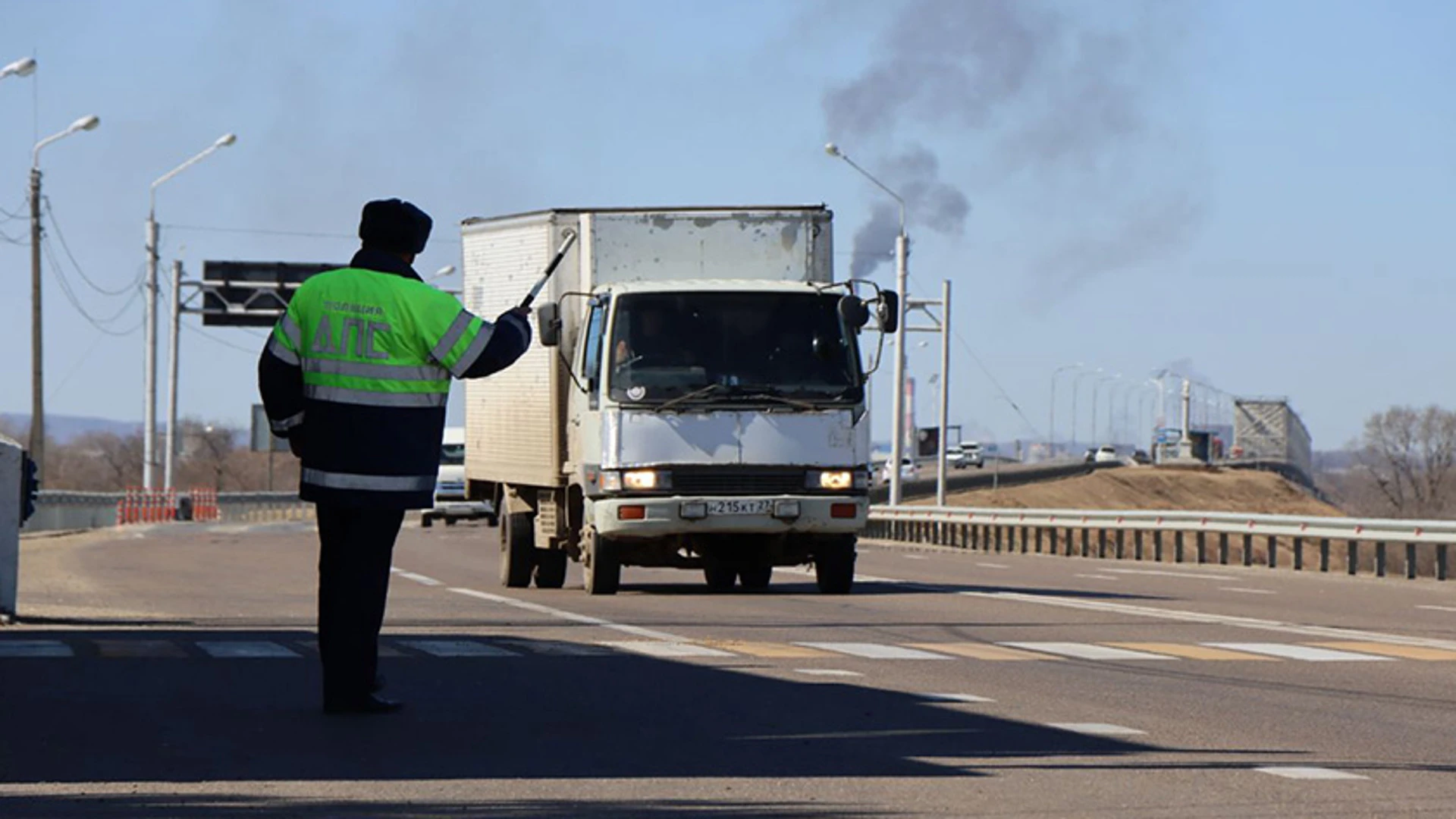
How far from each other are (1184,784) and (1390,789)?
0.64 m

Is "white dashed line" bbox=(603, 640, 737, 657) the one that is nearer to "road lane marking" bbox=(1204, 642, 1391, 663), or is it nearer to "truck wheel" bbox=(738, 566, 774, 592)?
"road lane marking" bbox=(1204, 642, 1391, 663)

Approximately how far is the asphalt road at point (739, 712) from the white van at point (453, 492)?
1561 inches

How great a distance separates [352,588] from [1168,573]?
2273cm

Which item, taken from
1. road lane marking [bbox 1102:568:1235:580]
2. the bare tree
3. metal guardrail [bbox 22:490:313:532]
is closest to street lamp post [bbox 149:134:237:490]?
metal guardrail [bbox 22:490:313:532]

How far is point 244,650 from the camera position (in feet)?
42.3

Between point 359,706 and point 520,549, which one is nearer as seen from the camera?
point 359,706

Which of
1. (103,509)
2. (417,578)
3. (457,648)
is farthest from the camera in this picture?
(103,509)

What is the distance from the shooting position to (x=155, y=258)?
66.3 m

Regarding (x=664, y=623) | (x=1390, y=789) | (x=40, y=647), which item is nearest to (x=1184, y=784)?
(x=1390, y=789)

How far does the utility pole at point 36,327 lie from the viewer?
4775cm

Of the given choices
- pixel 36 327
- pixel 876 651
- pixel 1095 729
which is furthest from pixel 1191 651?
pixel 36 327

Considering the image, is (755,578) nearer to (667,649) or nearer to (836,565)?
(836,565)

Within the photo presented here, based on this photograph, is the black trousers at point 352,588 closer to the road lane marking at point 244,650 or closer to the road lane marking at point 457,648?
the road lane marking at point 244,650

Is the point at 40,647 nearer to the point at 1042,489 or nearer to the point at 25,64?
the point at 25,64
